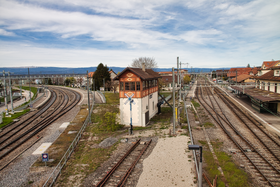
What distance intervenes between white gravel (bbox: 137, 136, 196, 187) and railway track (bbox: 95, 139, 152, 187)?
874 millimetres

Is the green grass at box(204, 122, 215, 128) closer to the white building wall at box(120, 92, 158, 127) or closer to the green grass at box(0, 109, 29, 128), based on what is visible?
the white building wall at box(120, 92, 158, 127)

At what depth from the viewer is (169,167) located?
1228 centimetres

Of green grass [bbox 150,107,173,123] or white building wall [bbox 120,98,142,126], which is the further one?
green grass [bbox 150,107,173,123]

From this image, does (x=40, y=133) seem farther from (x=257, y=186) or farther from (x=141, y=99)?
(x=257, y=186)

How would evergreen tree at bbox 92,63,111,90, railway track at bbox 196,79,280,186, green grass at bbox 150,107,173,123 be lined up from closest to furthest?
railway track at bbox 196,79,280,186, green grass at bbox 150,107,173,123, evergreen tree at bbox 92,63,111,90

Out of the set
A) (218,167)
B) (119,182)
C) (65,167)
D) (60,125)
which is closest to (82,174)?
(65,167)

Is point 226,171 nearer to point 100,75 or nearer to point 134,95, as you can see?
point 134,95

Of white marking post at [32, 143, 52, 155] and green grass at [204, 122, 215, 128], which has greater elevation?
green grass at [204, 122, 215, 128]

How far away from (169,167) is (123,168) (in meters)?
3.04

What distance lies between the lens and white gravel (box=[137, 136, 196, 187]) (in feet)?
35.0

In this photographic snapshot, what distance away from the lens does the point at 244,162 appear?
12.9m

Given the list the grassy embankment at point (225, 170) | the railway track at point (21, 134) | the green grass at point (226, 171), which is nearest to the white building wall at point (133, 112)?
the railway track at point (21, 134)

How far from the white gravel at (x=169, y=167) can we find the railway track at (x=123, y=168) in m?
0.87

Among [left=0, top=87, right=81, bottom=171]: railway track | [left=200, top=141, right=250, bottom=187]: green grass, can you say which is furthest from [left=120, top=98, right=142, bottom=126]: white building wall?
[left=200, top=141, right=250, bottom=187]: green grass
